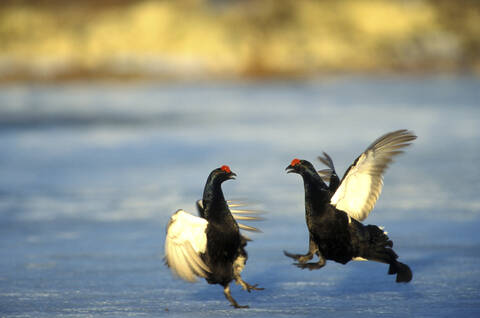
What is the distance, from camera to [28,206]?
30.7ft

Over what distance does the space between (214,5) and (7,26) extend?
33552 millimetres

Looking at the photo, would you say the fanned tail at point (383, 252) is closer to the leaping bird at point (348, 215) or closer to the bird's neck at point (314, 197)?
the leaping bird at point (348, 215)

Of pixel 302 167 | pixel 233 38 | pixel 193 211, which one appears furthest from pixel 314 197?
pixel 233 38

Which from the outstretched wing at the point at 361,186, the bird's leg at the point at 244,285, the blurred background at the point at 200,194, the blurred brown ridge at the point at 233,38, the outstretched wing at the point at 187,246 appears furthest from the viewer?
the blurred brown ridge at the point at 233,38

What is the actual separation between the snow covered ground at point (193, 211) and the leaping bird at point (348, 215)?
0.94 feet

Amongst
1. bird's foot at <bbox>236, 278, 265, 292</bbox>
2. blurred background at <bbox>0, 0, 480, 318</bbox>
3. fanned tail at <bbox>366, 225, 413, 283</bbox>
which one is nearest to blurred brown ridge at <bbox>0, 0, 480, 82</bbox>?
blurred background at <bbox>0, 0, 480, 318</bbox>

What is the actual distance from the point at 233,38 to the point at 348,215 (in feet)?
350

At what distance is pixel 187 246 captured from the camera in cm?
495

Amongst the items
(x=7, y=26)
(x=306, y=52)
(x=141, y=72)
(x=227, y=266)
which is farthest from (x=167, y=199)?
(x=7, y=26)

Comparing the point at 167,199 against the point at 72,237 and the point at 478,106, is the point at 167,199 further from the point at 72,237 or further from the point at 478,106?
the point at 478,106

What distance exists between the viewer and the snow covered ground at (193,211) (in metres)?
5.31

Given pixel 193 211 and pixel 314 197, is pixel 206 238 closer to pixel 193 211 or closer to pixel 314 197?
pixel 314 197

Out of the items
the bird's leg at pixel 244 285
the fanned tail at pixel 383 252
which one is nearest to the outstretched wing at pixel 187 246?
the bird's leg at pixel 244 285

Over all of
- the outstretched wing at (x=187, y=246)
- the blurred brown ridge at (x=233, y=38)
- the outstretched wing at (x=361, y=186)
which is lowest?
the outstretched wing at (x=187, y=246)
